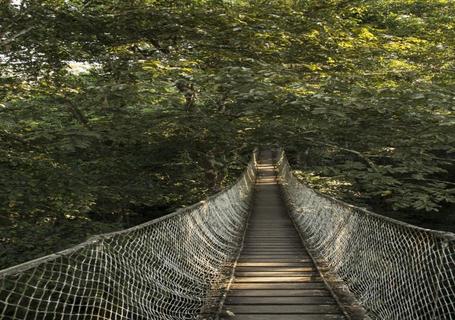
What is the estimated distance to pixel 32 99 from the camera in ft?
18.8

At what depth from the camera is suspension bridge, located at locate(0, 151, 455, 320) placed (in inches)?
117

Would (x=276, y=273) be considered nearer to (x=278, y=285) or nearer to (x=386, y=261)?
(x=278, y=285)

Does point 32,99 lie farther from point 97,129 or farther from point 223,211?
point 223,211

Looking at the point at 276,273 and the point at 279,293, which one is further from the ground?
the point at 279,293

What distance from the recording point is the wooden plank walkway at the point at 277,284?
357cm

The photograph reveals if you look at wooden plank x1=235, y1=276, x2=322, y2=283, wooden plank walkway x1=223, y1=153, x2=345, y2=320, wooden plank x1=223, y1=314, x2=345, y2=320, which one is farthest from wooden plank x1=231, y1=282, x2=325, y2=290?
wooden plank x1=223, y1=314, x2=345, y2=320

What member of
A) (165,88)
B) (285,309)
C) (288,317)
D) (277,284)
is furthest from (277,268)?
(165,88)

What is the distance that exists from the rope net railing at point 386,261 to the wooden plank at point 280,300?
11.8 inches

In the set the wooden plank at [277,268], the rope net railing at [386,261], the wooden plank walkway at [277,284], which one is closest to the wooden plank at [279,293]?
the wooden plank walkway at [277,284]

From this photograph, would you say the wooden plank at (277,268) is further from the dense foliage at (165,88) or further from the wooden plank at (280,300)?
the dense foliage at (165,88)

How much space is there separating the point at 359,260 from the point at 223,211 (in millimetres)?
3140

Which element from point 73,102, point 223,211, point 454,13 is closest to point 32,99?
point 73,102

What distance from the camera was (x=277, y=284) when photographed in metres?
4.37

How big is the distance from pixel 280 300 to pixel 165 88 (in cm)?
295
